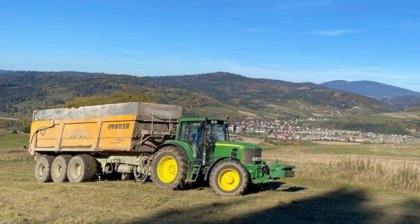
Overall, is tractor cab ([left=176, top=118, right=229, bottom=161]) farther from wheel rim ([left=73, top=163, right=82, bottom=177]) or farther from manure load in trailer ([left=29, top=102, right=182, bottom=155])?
wheel rim ([left=73, top=163, right=82, bottom=177])

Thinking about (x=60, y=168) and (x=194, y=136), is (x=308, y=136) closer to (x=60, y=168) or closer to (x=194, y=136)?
(x=60, y=168)

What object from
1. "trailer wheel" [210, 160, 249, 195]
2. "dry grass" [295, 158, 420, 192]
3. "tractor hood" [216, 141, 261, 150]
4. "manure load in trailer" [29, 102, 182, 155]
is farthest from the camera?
"dry grass" [295, 158, 420, 192]

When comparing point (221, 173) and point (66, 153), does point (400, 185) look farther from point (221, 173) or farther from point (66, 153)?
point (66, 153)

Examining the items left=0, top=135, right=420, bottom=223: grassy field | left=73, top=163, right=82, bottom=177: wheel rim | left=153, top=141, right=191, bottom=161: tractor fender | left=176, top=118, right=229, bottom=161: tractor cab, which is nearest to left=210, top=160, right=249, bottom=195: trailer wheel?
left=0, top=135, right=420, bottom=223: grassy field

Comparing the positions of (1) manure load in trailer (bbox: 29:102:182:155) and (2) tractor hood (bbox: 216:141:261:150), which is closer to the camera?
(2) tractor hood (bbox: 216:141:261:150)

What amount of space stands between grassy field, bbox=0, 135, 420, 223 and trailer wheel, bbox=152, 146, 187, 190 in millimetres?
394

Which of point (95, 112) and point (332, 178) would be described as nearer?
point (95, 112)

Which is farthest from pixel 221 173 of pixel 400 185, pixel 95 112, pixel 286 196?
pixel 400 185

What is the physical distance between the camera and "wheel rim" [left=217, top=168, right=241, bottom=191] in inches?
572

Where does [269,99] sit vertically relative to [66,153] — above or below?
above

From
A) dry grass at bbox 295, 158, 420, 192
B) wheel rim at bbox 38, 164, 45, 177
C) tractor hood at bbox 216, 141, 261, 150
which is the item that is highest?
tractor hood at bbox 216, 141, 261, 150

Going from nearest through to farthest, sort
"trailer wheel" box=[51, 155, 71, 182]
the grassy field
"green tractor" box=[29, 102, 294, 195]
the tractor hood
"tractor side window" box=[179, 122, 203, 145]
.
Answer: the grassy field, "green tractor" box=[29, 102, 294, 195], the tractor hood, "tractor side window" box=[179, 122, 203, 145], "trailer wheel" box=[51, 155, 71, 182]

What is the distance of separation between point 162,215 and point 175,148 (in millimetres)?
4464

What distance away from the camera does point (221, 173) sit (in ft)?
48.1
